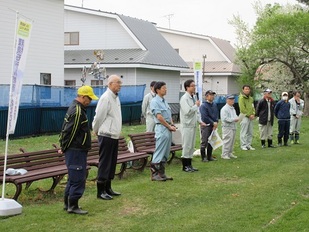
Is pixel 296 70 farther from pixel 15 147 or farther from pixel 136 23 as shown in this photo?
pixel 15 147

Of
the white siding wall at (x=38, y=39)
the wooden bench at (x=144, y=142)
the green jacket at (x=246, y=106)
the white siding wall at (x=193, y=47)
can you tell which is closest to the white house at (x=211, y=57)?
the white siding wall at (x=193, y=47)

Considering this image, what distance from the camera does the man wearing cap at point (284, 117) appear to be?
18.0 m

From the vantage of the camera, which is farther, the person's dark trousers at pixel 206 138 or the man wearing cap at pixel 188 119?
the person's dark trousers at pixel 206 138

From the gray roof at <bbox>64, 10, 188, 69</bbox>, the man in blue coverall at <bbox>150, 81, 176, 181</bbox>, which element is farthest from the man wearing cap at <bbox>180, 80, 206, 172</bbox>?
the gray roof at <bbox>64, 10, 188, 69</bbox>

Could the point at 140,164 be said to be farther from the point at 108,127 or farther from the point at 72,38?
the point at 72,38

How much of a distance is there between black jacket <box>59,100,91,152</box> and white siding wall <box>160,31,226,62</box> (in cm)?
3998

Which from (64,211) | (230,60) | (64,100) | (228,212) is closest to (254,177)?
(228,212)

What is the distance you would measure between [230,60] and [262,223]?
3981cm

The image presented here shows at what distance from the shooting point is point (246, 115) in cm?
1645

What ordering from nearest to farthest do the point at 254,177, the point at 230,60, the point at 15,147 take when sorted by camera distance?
the point at 254,177 → the point at 15,147 → the point at 230,60

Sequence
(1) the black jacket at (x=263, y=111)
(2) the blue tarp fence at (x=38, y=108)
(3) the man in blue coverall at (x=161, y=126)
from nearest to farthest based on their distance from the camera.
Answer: (3) the man in blue coverall at (x=161, y=126), (1) the black jacket at (x=263, y=111), (2) the blue tarp fence at (x=38, y=108)

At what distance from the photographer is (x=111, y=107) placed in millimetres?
8883

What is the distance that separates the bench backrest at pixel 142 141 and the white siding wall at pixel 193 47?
34709mm

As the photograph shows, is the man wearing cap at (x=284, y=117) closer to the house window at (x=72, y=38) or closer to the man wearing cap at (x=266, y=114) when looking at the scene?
the man wearing cap at (x=266, y=114)
